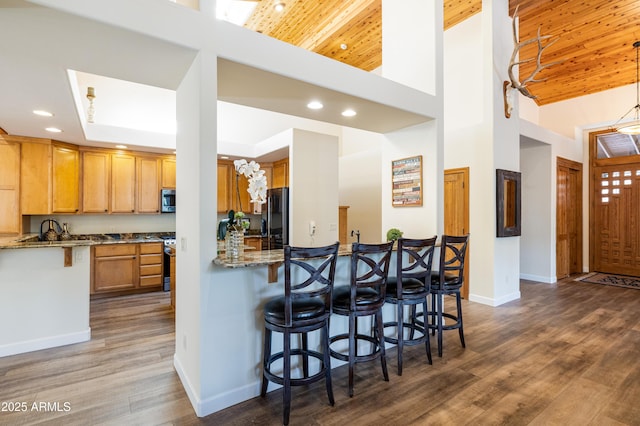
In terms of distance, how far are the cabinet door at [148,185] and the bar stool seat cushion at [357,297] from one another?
4363 millimetres

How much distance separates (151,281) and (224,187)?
7.05ft

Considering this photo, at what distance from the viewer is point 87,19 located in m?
1.65

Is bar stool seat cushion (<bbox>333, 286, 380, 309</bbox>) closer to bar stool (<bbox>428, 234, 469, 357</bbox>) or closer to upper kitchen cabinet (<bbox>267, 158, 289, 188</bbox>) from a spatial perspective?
bar stool (<bbox>428, 234, 469, 357</bbox>)

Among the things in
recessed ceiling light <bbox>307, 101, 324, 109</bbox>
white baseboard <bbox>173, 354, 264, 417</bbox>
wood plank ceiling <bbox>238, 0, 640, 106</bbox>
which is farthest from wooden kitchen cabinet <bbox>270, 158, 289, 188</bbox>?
white baseboard <bbox>173, 354, 264, 417</bbox>

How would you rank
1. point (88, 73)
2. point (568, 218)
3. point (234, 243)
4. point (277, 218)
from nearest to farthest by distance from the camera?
point (234, 243) < point (88, 73) < point (277, 218) < point (568, 218)

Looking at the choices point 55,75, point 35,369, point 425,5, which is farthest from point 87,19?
point 425,5

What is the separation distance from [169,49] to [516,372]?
11.6 ft

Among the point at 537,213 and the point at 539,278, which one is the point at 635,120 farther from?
the point at 539,278

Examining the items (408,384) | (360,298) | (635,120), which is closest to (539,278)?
(635,120)

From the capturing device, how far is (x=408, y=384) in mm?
2443

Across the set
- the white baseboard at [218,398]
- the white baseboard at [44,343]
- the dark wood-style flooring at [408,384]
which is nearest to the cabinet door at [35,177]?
the dark wood-style flooring at [408,384]

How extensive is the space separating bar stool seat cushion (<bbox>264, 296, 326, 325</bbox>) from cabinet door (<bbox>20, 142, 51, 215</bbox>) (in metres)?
4.38

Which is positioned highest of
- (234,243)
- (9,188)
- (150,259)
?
(9,188)

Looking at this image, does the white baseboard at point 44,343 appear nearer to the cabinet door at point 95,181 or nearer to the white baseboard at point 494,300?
the cabinet door at point 95,181
